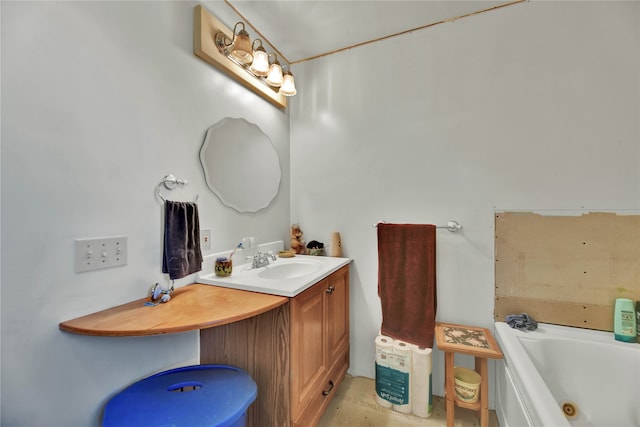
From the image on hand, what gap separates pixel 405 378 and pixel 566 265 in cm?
114

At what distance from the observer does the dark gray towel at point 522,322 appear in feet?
4.70

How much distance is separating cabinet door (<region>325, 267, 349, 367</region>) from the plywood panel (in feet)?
3.14

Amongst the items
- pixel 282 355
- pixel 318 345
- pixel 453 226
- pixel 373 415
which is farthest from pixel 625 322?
pixel 282 355

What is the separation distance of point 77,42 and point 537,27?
231 centimetres

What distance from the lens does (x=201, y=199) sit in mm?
1364

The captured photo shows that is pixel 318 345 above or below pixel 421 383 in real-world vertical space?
above

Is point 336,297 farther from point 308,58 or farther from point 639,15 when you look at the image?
point 639,15

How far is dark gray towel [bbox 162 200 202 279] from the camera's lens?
3.71ft

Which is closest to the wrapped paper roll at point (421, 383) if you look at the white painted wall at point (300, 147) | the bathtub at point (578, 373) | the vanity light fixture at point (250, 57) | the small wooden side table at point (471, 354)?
the small wooden side table at point (471, 354)

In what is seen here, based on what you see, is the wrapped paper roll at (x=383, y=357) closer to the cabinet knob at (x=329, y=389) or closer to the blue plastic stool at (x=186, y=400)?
the cabinet knob at (x=329, y=389)

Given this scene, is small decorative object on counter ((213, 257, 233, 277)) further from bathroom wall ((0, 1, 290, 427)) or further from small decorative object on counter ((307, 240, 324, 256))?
small decorative object on counter ((307, 240, 324, 256))

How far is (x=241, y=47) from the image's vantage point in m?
1.42

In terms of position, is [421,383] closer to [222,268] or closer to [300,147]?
[222,268]

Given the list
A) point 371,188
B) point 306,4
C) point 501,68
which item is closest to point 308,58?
point 306,4
